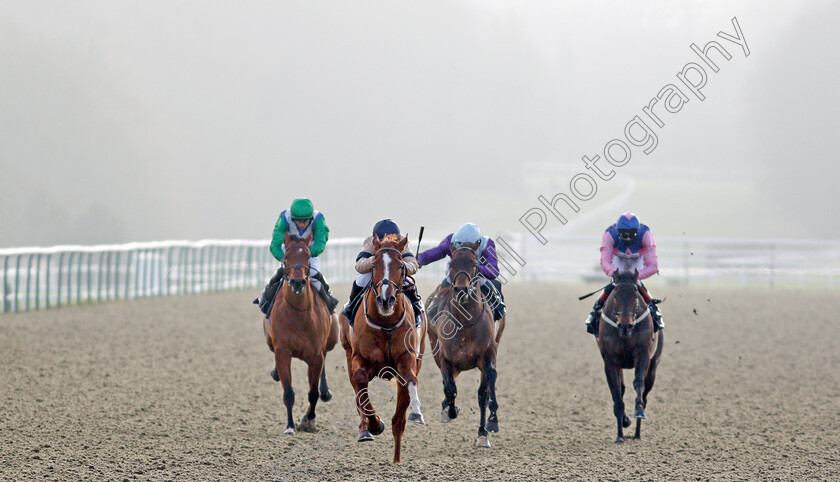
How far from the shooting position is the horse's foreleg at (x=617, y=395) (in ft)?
27.9

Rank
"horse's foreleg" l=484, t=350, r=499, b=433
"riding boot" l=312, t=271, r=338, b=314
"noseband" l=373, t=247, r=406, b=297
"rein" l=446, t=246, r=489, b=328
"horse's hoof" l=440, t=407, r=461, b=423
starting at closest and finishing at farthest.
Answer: "noseband" l=373, t=247, r=406, b=297, "rein" l=446, t=246, r=489, b=328, "horse's foreleg" l=484, t=350, r=499, b=433, "horse's hoof" l=440, t=407, r=461, b=423, "riding boot" l=312, t=271, r=338, b=314

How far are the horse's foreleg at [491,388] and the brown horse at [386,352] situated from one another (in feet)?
3.47

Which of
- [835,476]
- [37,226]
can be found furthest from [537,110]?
[835,476]

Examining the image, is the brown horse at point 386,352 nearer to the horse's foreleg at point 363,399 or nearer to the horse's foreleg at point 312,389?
the horse's foreleg at point 363,399

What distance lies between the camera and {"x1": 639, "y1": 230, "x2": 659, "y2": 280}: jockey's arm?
8.52 m

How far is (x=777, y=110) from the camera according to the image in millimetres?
59250

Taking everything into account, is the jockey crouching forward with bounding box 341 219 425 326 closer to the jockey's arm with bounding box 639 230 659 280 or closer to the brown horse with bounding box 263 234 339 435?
the brown horse with bounding box 263 234 339 435

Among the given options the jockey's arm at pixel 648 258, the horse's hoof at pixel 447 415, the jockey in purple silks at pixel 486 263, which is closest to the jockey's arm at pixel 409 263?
the jockey in purple silks at pixel 486 263

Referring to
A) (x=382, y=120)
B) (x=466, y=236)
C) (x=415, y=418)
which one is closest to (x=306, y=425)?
(x=415, y=418)

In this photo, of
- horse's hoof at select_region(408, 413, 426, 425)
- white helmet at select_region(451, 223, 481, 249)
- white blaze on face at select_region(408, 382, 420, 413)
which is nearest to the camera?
horse's hoof at select_region(408, 413, 426, 425)

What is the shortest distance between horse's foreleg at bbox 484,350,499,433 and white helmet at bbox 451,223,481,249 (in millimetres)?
1050

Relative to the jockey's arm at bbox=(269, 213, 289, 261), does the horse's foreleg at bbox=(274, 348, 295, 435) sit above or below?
below

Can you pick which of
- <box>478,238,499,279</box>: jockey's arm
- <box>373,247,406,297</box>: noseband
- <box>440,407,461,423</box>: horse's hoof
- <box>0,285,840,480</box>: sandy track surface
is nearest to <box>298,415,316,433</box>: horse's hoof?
<box>0,285,840,480</box>: sandy track surface

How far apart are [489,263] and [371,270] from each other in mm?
1882
